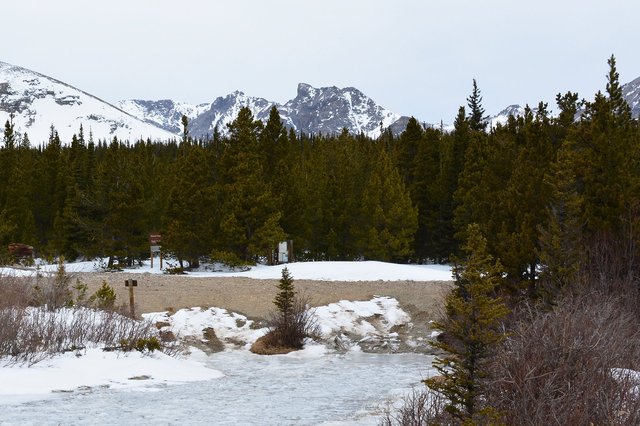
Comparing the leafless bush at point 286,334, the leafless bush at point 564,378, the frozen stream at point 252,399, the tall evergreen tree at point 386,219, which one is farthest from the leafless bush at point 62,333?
the tall evergreen tree at point 386,219

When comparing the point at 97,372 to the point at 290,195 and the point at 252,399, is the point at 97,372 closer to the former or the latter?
the point at 252,399

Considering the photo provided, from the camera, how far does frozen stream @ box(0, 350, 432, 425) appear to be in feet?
35.9

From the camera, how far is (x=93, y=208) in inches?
1533

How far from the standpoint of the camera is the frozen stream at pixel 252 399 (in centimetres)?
1093

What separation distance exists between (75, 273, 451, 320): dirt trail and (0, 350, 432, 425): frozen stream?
5198mm

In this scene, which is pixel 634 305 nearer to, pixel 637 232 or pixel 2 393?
pixel 637 232

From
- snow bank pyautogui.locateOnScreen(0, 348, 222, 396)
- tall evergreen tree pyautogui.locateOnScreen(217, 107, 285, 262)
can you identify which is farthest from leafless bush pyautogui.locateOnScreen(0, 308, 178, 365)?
tall evergreen tree pyautogui.locateOnScreen(217, 107, 285, 262)

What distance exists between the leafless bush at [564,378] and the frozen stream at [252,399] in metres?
3.21

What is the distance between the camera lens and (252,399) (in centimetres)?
1283

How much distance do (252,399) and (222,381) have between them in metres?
2.11

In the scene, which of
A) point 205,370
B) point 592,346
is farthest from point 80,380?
point 592,346

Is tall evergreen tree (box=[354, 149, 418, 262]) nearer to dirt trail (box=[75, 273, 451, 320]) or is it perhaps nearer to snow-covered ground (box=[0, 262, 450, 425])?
dirt trail (box=[75, 273, 451, 320])

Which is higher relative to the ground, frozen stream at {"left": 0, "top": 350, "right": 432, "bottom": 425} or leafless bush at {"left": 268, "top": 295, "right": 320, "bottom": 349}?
leafless bush at {"left": 268, "top": 295, "right": 320, "bottom": 349}

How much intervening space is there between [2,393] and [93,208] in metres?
28.2
